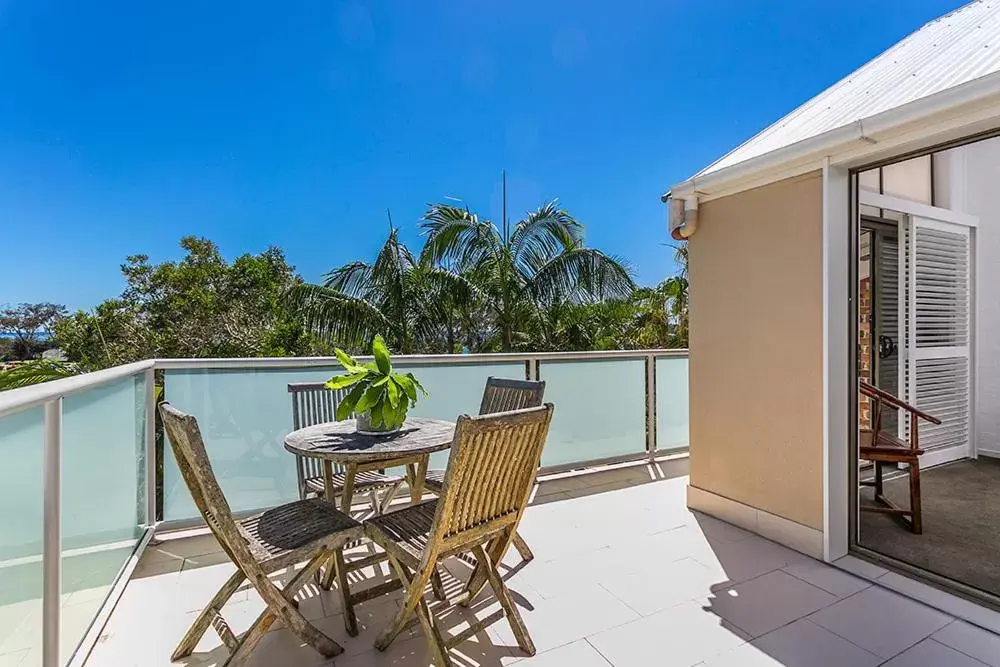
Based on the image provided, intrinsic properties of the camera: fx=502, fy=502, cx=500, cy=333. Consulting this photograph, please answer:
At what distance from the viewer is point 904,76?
3018 mm

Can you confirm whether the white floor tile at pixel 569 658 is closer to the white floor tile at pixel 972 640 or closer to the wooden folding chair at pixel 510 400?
the wooden folding chair at pixel 510 400

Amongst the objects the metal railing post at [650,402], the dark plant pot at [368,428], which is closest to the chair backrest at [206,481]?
the dark plant pot at [368,428]

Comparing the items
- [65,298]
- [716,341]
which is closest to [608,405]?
[716,341]

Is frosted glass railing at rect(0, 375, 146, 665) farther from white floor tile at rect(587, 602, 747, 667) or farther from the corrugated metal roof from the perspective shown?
the corrugated metal roof

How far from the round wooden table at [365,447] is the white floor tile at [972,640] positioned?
238 centimetres

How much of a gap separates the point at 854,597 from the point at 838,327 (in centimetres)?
147

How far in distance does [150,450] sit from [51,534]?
174 cm

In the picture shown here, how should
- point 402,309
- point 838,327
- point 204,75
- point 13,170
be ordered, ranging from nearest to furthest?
point 838,327 < point 402,309 < point 204,75 < point 13,170

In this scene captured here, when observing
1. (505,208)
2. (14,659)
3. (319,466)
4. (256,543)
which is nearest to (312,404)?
(319,466)

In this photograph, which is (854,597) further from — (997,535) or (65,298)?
(65,298)

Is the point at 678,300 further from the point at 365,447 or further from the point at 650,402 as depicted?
the point at 365,447

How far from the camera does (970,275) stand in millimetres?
4863

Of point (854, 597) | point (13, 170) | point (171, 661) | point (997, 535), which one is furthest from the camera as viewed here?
point (13, 170)

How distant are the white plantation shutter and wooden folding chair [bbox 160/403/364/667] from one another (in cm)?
496
